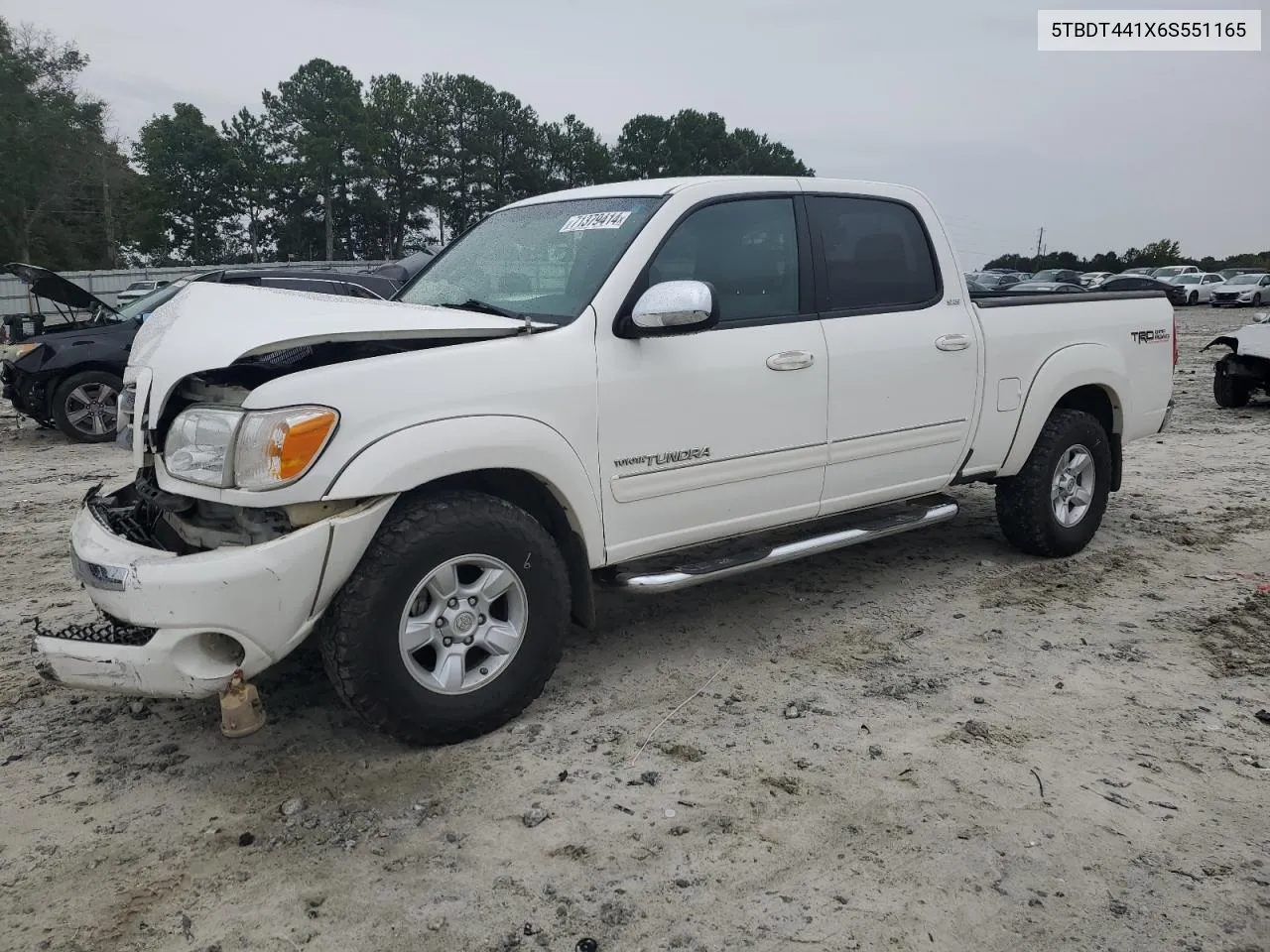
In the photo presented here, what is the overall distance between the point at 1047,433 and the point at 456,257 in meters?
3.22

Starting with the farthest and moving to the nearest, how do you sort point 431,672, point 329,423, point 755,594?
point 755,594, point 431,672, point 329,423

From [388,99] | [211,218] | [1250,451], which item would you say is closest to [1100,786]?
[1250,451]

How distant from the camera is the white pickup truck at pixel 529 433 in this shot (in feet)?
9.59

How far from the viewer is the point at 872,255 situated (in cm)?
449

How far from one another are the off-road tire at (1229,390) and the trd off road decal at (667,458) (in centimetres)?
1010

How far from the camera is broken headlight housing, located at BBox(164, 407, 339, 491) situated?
→ 2857 mm

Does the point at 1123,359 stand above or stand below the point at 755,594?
above

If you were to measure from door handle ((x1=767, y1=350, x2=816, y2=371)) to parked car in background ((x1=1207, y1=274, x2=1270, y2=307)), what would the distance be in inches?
1469

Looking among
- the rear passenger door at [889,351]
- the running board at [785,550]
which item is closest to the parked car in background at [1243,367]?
the rear passenger door at [889,351]

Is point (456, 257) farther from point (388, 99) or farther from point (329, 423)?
point (388, 99)

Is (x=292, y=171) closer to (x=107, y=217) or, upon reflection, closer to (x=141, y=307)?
(x=107, y=217)

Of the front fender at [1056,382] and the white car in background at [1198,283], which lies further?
the white car in background at [1198,283]

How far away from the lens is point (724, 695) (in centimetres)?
374

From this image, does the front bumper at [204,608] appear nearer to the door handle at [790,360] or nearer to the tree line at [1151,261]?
the door handle at [790,360]
